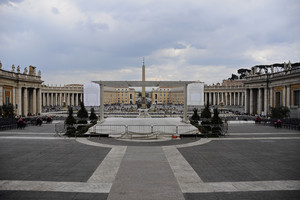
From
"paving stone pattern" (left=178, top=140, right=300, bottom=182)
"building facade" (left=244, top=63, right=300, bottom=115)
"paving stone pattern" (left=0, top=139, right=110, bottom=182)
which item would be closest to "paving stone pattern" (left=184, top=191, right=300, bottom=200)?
"paving stone pattern" (left=178, top=140, right=300, bottom=182)

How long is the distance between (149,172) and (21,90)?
52.4 metres

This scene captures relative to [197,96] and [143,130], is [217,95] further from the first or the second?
[143,130]

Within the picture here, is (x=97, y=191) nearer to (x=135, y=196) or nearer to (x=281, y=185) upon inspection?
(x=135, y=196)

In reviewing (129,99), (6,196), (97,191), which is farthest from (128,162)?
(129,99)

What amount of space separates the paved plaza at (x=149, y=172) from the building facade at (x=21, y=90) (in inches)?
1354

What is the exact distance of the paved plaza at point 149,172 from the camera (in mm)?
8109

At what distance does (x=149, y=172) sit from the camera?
10.4 metres

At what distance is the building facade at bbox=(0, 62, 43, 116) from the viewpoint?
44122 millimetres

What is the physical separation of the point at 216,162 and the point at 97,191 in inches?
284

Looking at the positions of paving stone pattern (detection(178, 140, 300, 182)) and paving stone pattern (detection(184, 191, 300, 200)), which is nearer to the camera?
paving stone pattern (detection(184, 191, 300, 200))

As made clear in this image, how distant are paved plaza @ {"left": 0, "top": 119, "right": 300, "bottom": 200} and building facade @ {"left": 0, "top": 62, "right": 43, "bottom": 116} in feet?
113

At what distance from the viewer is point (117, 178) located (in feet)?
31.6

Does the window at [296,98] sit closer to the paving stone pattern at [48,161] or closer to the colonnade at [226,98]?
the paving stone pattern at [48,161]

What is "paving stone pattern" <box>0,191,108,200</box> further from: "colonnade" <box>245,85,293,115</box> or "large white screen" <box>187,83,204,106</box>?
"colonnade" <box>245,85,293,115</box>
